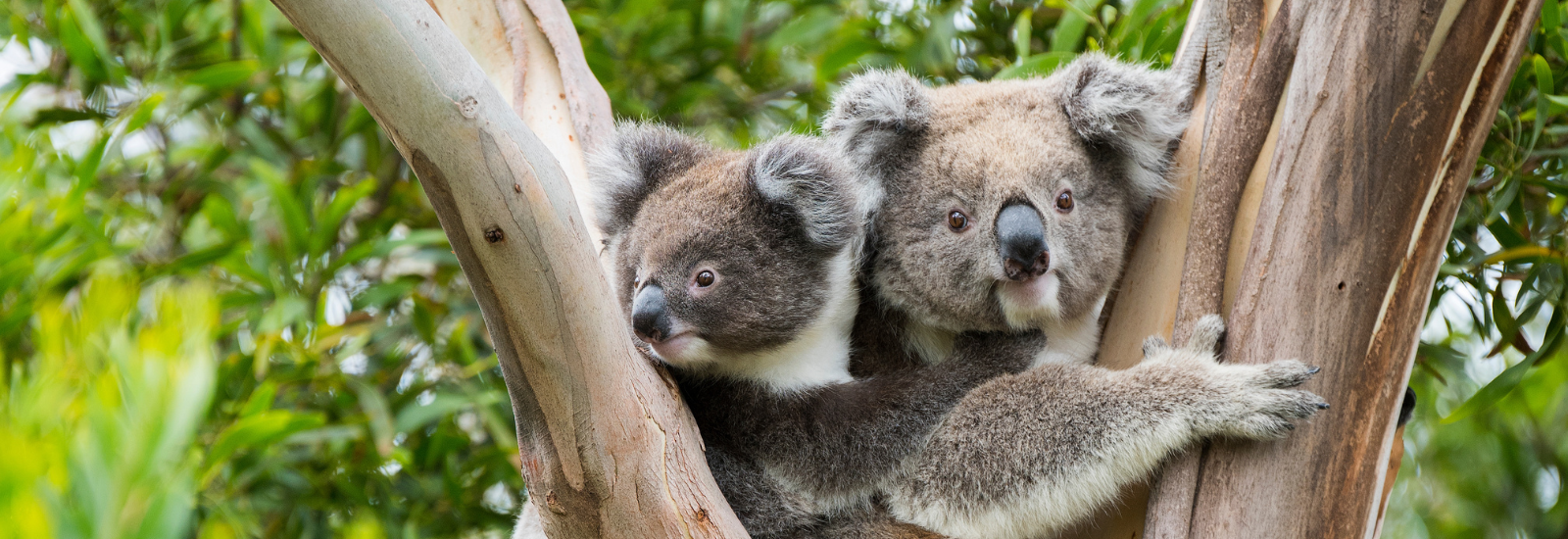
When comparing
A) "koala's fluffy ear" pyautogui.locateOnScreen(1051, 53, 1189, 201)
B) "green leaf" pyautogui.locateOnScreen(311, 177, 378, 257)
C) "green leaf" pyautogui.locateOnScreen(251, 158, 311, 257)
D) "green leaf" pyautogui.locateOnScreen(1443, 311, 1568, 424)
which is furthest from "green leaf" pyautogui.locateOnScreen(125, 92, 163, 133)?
"green leaf" pyautogui.locateOnScreen(1443, 311, 1568, 424)

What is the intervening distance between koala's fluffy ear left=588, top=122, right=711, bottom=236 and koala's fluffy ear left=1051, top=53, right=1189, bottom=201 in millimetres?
826

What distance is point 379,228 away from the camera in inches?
152

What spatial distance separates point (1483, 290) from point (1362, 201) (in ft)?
3.47

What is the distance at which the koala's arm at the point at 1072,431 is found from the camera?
1.72 metres

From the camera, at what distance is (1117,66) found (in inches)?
82.8

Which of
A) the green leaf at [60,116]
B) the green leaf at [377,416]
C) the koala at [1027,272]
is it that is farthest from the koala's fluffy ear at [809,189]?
the green leaf at [60,116]

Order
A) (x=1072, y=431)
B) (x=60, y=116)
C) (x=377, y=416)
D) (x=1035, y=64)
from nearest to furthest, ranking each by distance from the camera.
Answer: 1. (x=1072, y=431)
2. (x=1035, y=64)
3. (x=377, y=416)
4. (x=60, y=116)

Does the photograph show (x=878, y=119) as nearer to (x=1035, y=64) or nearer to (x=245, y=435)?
(x=1035, y=64)

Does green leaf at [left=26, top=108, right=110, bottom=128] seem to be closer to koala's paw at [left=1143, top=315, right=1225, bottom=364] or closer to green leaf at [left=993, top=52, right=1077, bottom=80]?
green leaf at [left=993, top=52, right=1077, bottom=80]

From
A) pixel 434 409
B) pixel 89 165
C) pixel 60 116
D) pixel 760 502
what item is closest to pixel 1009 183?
pixel 760 502

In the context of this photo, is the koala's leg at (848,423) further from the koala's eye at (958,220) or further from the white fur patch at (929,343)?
the koala's eye at (958,220)

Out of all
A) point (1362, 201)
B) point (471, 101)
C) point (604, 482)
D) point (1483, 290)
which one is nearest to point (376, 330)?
point (604, 482)

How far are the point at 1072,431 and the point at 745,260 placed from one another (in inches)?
27.4

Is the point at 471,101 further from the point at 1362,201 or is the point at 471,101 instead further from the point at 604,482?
the point at 1362,201
